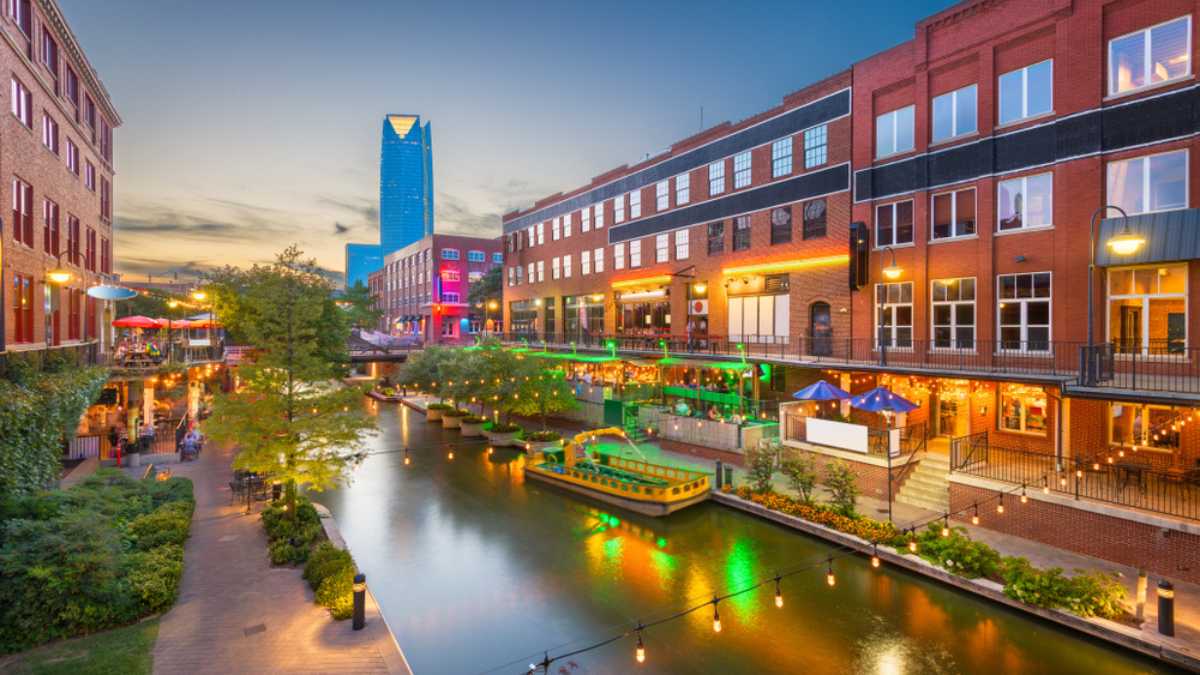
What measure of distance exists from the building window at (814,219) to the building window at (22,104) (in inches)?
1252

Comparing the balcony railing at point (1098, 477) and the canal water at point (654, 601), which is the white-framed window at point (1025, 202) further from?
the canal water at point (654, 601)

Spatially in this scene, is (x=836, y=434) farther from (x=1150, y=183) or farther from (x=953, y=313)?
(x=1150, y=183)

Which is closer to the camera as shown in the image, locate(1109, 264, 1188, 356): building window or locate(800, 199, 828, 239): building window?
locate(1109, 264, 1188, 356): building window

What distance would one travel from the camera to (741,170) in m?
33.8

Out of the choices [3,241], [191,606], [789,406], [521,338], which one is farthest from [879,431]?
[521,338]

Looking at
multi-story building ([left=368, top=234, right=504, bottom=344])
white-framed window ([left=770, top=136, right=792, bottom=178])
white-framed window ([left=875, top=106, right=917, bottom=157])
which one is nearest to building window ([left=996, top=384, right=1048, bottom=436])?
white-framed window ([left=875, top=106, right=917, bottom=157])

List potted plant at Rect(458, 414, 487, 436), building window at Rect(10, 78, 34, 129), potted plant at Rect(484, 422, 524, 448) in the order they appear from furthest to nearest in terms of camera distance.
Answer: potted plant at Rect(458, 414, 487, 436) → potted plant at Rect(484, 422, 524, 448) → building window at Rect(10, 78, 34, 129)

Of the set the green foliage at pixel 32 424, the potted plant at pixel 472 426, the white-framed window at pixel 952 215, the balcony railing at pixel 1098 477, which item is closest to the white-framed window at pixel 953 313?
the white-framed window at pixel 952 215

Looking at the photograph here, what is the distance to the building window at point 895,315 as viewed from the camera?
81.2ft

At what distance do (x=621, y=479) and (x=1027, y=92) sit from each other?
21.0 m

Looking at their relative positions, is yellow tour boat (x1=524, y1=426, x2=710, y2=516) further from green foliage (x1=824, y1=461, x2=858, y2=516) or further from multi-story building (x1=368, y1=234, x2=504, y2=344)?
multi-story building (x1=368, y1=234, x2=504, y2=344)

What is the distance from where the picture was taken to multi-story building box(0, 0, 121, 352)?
19.3m

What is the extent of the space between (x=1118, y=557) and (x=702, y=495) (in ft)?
39.1

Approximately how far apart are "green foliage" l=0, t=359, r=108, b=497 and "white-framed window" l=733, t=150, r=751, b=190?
101 feet
